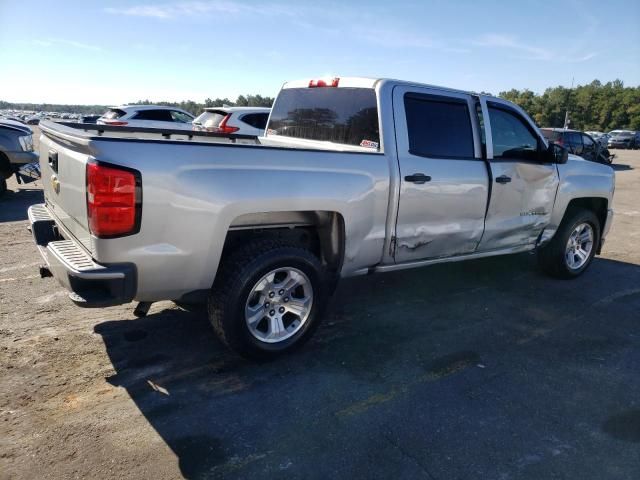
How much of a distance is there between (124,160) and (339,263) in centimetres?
176

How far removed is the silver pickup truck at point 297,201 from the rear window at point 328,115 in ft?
0.05

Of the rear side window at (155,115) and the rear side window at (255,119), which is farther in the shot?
the rear side window at (155,115)

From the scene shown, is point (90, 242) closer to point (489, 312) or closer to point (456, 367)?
point (456, 367)

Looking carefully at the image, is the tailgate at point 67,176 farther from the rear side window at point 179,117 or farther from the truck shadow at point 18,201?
the rear side window at point 179,117

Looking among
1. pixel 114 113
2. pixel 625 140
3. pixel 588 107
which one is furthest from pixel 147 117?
pixel 588 107

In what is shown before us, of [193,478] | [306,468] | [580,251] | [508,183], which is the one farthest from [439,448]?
[580,251]

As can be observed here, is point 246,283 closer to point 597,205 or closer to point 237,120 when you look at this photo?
point 597,205

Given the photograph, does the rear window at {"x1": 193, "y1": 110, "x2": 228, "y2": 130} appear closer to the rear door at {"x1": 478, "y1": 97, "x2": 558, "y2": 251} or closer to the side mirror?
the rear door at {"x1": 478, "y1": 97, "x2": 558, "y2": 251}

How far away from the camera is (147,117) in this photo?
14.4 meters

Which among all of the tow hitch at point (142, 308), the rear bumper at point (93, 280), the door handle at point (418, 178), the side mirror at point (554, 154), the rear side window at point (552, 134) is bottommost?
the tow hitch at point (142, 308)

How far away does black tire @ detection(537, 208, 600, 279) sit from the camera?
5.45m

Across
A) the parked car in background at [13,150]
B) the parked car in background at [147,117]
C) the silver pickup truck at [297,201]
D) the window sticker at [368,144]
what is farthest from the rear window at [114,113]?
the window sticker at [368,144]

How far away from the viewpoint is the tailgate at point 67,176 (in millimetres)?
2805

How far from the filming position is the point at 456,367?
138 inches
